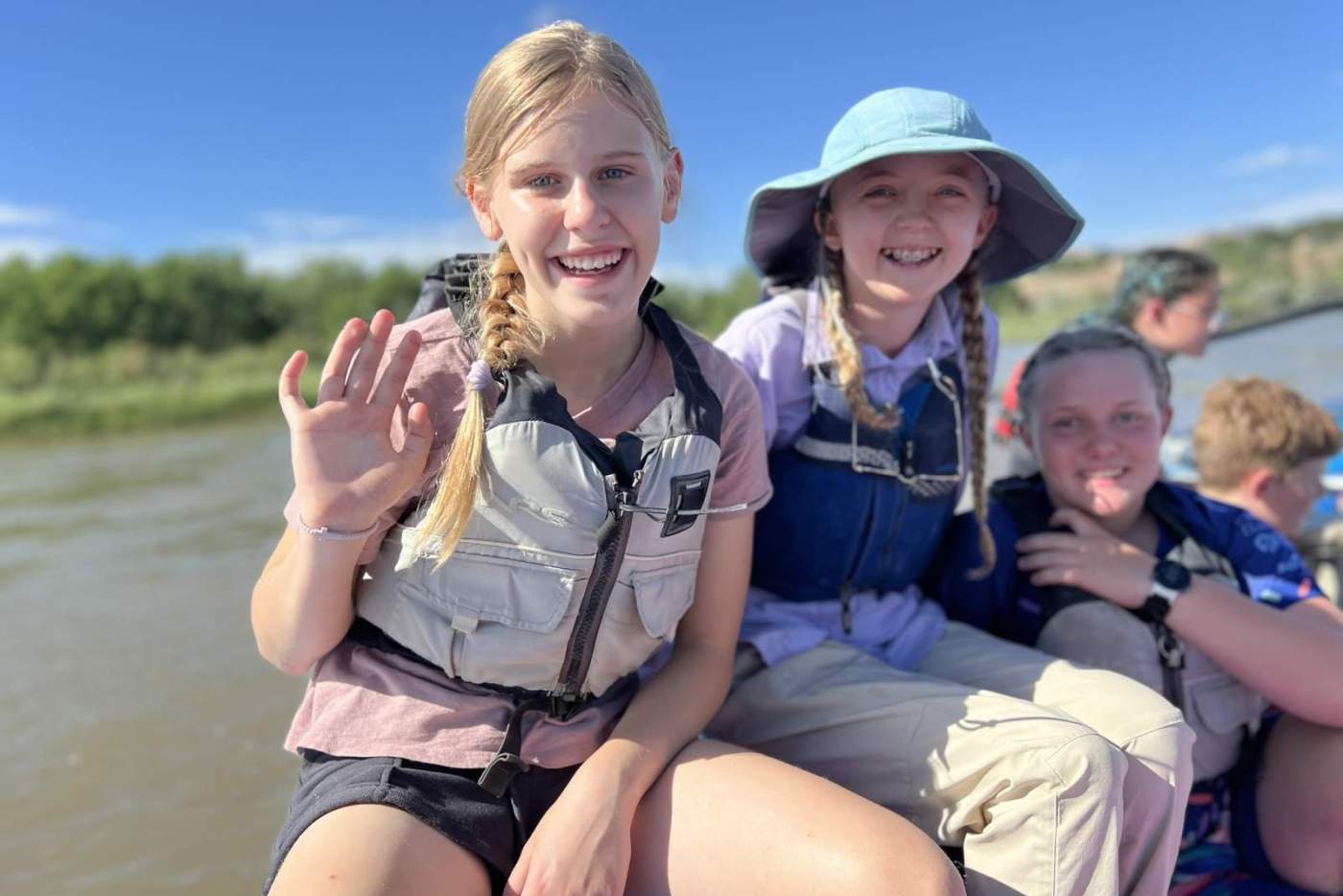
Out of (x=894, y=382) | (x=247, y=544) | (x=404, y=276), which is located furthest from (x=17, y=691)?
(x=404, y=276)

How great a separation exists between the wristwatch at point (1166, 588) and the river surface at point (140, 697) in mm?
2406

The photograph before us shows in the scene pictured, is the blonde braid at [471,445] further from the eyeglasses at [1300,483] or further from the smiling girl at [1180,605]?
the eyeglasses at [1300,483]

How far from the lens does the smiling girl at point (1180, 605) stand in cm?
213

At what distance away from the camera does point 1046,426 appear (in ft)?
8.05

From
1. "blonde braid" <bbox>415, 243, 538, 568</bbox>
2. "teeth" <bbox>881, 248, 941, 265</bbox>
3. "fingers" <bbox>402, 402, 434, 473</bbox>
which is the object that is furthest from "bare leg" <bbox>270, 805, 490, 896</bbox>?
"teeth" <bbox>881, 248, 941, 265</bbox>

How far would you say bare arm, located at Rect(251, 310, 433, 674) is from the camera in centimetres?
146

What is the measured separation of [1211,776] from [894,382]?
1190mm

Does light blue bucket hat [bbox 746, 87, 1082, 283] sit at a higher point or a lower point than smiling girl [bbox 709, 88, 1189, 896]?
higher

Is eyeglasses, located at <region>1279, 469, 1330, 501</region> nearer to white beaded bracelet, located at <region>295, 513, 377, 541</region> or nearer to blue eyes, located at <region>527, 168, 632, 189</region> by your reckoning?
blue eyes, located at <region>527, 168, 632, 189</region>

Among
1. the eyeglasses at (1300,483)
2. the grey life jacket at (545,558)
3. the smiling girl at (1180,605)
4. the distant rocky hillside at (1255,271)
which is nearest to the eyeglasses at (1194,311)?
the eyeglasses at (1300,483)

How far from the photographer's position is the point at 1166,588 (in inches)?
86.8

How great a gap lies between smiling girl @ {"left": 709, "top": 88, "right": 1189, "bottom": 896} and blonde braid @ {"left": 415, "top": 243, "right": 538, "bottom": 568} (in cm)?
69

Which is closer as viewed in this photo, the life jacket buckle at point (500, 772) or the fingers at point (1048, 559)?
the life jacket buckle at point (500, 772)

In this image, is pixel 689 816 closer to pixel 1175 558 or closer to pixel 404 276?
pixel 1175 558
